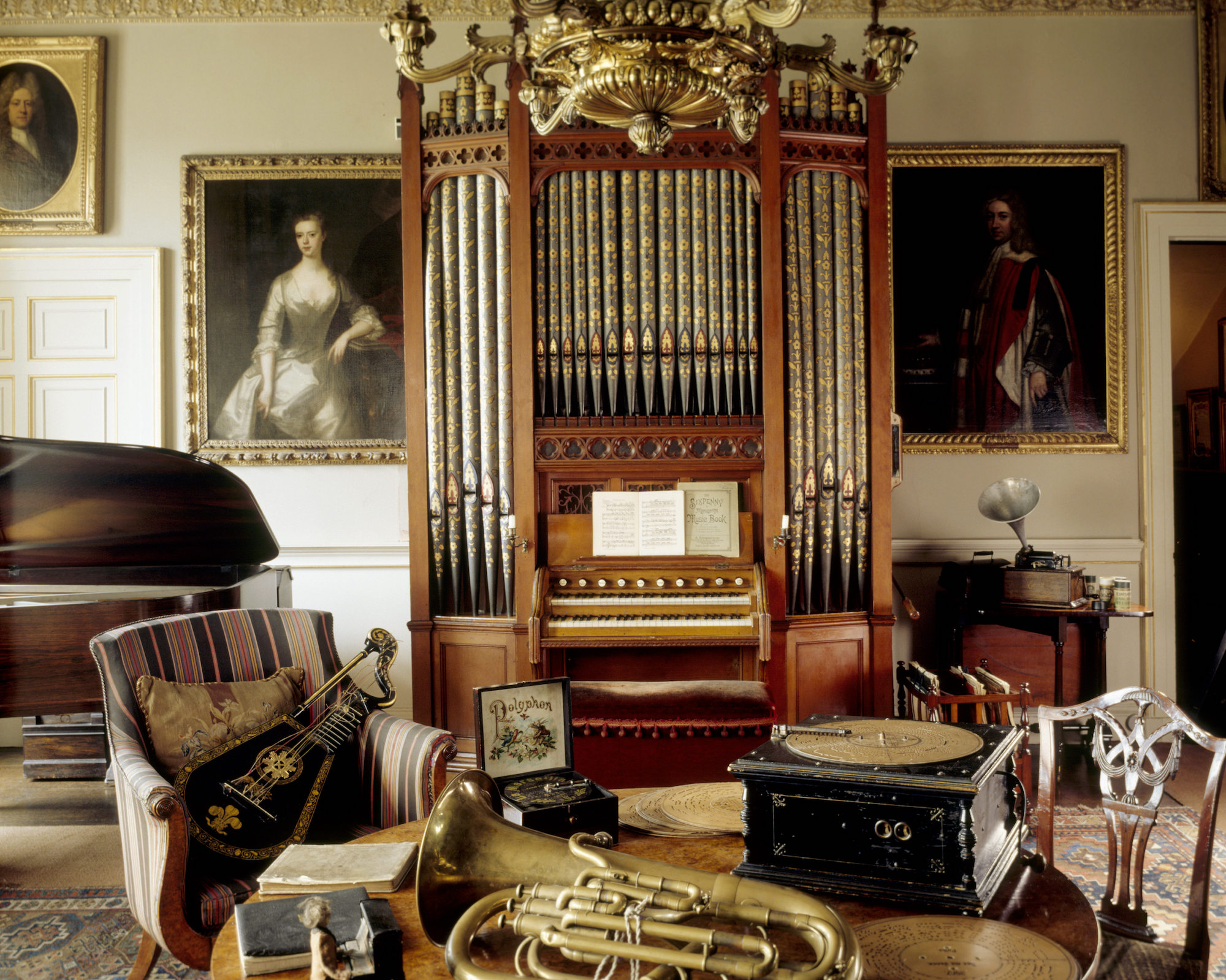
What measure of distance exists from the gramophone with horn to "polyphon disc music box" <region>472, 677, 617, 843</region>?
3.18m

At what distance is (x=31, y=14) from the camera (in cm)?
483

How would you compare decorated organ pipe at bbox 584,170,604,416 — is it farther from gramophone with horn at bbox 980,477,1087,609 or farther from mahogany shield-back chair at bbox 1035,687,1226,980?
mahogany shield-back chair at bbox 1035,687,1226,980

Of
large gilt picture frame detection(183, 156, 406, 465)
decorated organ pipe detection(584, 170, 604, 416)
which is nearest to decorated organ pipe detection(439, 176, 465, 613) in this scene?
decorated organ pipe detection(584, 170, 604, 416)

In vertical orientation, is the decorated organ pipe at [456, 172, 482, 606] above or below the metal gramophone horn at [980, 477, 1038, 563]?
above

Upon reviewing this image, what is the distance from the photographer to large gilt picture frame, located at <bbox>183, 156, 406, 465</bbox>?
15.8 feet

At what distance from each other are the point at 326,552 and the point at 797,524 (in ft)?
8.34

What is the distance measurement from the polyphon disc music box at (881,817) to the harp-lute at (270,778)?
122 centimetres

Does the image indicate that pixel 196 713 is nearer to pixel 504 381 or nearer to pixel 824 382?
pixel 504 381

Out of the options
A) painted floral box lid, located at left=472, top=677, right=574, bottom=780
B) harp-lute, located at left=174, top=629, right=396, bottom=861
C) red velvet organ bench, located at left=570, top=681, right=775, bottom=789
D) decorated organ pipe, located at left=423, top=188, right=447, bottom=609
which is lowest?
red velvet organ bench, located at left=570, top=681, right=775, bottom=789

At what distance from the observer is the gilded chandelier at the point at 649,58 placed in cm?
147

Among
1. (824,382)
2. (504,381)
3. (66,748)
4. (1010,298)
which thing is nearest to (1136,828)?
(824,382)

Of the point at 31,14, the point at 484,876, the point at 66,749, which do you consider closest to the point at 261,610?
the point at 484,876

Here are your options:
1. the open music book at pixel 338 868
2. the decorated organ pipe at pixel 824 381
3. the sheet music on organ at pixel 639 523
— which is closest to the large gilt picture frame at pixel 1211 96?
the decorated organ pipe at pixel 824 381

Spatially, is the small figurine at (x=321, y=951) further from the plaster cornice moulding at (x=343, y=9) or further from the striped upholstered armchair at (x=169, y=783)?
the plaster cornice moulding at (x=343, y=9)
